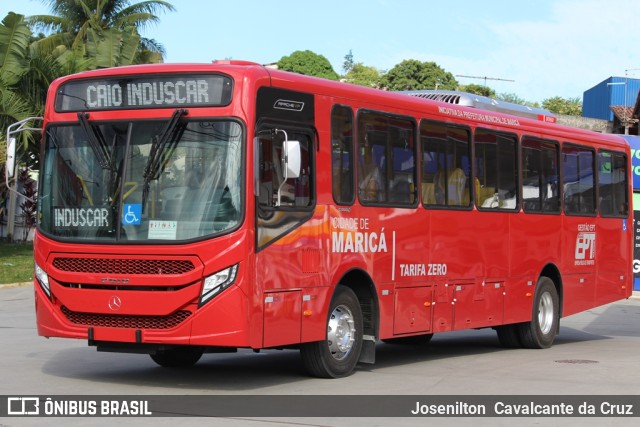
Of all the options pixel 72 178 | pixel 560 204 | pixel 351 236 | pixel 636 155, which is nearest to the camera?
pixel 72 178

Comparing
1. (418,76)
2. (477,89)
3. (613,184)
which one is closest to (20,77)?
(613,184)

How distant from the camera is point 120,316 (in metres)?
10.9

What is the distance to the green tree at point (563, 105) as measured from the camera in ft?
344

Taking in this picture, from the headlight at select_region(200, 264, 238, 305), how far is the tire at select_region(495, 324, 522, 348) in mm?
7311

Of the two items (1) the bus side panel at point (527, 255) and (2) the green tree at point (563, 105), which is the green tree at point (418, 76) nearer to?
(2) the green tree at point (563, 105)

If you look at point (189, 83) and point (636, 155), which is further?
point (636, 155)

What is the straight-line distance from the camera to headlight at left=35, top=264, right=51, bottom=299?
1141 cm

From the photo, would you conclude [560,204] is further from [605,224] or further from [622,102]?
[622,102]

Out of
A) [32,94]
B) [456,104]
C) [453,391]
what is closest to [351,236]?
[453,391]

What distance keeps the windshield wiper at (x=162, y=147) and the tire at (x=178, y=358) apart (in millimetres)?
2810

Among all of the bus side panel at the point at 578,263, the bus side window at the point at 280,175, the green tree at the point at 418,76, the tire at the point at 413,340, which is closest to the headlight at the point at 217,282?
the bus side window at the point at 280,175

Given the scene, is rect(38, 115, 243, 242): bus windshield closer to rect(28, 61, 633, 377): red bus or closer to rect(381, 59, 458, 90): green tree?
rect(28, 61, 633, 377): red bus

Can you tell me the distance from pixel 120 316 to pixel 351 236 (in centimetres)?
281

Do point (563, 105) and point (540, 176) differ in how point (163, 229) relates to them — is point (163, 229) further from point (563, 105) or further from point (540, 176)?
point (563, 105)
